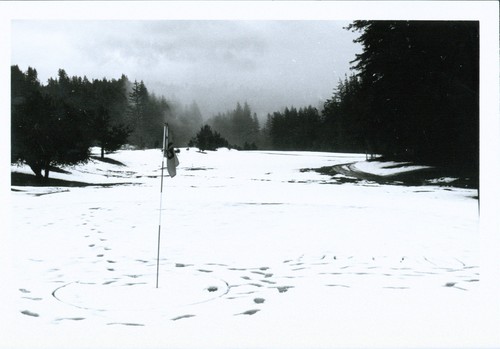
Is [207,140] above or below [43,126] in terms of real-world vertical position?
below

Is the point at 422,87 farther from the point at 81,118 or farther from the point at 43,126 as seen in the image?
the point at 43,126

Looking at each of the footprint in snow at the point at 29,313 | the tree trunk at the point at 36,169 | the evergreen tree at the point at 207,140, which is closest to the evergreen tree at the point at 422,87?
the evergreen tree at the point at 207,140

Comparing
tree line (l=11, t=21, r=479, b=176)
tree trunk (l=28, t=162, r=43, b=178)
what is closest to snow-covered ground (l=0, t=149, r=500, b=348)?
tree trunk (l=28, t=162, r=43, b=178)

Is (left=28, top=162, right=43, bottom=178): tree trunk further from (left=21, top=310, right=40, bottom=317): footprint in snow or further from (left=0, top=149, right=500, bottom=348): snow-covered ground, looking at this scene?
(left=21, top=310, right=40, bottom=317): footprint in snow

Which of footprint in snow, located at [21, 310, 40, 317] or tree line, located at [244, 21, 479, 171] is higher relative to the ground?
tree line, located at [244, 21, 479, 171]

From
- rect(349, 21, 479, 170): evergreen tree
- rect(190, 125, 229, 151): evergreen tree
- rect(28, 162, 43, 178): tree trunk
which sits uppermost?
rect(349, 21, 479, 170): evergreen tree

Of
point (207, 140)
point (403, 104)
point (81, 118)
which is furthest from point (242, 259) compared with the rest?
point (403, 104)

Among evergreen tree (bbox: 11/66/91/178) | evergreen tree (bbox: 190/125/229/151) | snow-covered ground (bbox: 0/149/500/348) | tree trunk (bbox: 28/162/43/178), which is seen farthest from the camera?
evergreen tree (bbox: 190/125/229/151)

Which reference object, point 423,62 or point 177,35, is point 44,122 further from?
point 423,62

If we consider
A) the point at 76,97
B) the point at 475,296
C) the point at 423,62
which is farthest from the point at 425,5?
the point at 76,97

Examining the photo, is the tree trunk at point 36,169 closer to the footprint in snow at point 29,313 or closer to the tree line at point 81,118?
the tree line at point 81,118

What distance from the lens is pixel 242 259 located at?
18.1 ft

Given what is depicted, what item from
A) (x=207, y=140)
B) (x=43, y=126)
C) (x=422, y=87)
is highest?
(x=422, y=87)

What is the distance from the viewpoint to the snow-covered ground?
389 cm
